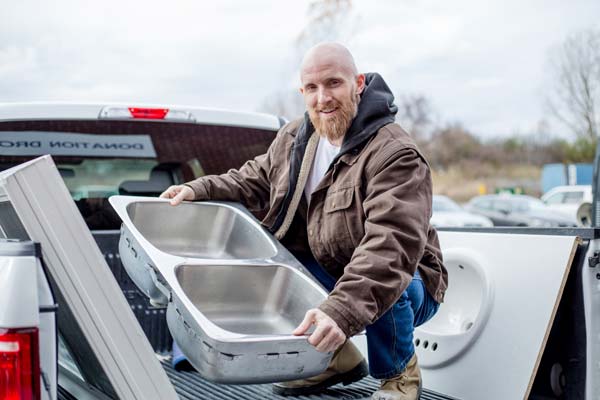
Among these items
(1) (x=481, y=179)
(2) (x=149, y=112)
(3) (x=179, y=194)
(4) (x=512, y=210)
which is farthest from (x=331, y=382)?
(1) (x=481, y=179)

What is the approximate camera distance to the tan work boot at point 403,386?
9.01 ft

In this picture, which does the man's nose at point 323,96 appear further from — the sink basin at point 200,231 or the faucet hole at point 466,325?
the faucet hole at point 466,325

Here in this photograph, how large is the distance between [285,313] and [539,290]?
37.2 inches

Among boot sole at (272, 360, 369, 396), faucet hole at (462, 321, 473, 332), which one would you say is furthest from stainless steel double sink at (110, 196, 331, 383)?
faucet hole at (462, 321, 473, 332)

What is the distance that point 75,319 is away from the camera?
1768 millimetres

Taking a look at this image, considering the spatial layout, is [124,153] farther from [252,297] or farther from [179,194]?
[252,297]

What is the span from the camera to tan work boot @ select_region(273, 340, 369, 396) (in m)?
2.99

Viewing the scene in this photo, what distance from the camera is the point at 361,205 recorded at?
2.61 m

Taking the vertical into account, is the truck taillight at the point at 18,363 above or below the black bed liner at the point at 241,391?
above

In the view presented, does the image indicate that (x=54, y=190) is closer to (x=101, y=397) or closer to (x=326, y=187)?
(x=101, y=397)

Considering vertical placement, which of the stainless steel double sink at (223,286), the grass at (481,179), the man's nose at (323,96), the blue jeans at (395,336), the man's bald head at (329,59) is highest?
the man's bald head at (329,59)

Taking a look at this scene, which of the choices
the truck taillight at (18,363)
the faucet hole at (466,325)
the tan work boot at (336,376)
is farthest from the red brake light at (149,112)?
the truck taillight at (18,363)

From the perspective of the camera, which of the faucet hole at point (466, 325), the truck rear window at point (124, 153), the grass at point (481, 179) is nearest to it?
the truck rear window at point (124, 153)

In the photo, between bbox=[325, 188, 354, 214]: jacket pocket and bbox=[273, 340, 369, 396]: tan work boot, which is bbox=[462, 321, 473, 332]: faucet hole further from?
bbox=[325, 188, 354, 214]: jacket pocket
